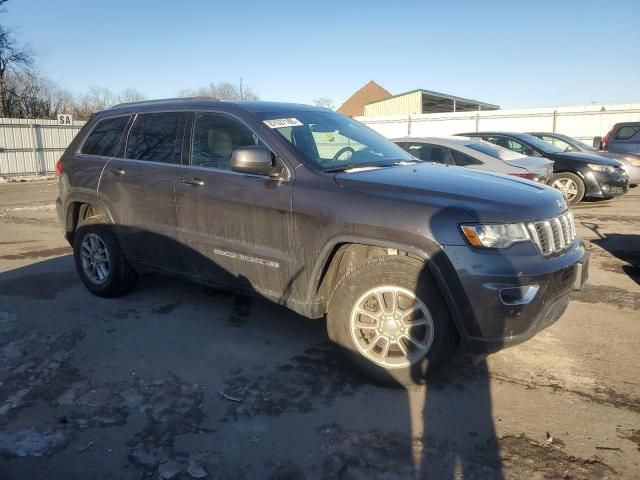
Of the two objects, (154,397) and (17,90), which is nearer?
(154,397)

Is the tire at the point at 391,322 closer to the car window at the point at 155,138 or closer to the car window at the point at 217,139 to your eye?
the car window at the point at 217,139

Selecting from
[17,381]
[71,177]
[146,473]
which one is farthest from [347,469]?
[71,177]

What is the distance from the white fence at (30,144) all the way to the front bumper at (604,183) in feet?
64.3

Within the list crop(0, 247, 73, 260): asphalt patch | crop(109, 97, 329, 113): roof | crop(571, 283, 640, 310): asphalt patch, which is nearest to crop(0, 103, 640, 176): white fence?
crop(0, 247, 73, 260): asphalt patch

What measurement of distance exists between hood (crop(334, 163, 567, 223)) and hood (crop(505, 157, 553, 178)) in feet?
17.1

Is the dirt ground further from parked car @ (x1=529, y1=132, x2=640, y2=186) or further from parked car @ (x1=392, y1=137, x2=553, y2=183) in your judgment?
parked car @ (x1=529, y1=132, x2=640, y2=186)

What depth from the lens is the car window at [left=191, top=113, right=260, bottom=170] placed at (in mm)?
4082

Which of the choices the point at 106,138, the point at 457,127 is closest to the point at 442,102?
the point at 457,127

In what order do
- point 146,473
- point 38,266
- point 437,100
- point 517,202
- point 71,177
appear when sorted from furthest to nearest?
point 437,100 < point 38,266 < point 71,177 < point 517,202 < point 146,473

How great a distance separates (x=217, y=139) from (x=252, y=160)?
0.78m

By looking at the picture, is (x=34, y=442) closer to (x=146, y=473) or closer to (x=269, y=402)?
(x=146, y=473)

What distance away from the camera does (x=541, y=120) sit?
22.2 meters

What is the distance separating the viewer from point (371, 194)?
330cm

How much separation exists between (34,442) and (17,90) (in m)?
37.2
